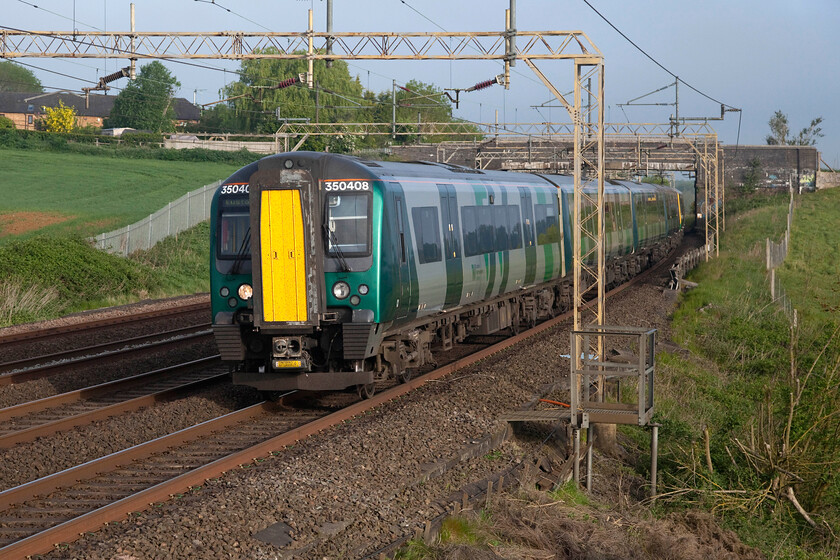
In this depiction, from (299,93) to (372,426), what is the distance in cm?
7894

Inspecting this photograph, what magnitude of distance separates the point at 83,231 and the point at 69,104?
8421 centimetres

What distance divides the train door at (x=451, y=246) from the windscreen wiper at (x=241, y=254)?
11.5 feet

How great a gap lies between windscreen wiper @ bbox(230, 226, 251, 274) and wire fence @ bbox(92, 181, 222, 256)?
1517 cm

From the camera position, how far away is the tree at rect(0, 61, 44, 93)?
147 metres

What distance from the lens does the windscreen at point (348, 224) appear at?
39.3 feet

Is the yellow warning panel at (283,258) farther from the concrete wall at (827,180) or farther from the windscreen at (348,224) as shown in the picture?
the concrete wall at (827,180)

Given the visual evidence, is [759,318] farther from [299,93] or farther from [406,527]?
[299,93]

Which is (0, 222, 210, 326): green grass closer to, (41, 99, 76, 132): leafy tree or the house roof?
(41, 99, 76, 132): leafy tree

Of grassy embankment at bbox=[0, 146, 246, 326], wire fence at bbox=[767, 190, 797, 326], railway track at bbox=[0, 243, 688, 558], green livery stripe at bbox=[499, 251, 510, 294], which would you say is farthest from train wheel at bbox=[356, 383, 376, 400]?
grassy embankment at bbox=[0, 146, 246, 326]

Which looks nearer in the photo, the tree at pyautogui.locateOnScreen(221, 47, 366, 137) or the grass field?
the grass field

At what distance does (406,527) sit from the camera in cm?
803

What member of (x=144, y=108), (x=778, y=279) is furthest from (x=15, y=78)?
(x=778, y=279)

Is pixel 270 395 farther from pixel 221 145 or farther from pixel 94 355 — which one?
pixel 221 145

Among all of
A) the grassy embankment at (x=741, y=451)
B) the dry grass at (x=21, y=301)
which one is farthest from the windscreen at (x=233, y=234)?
the dry grass at (x=21, y=301)
